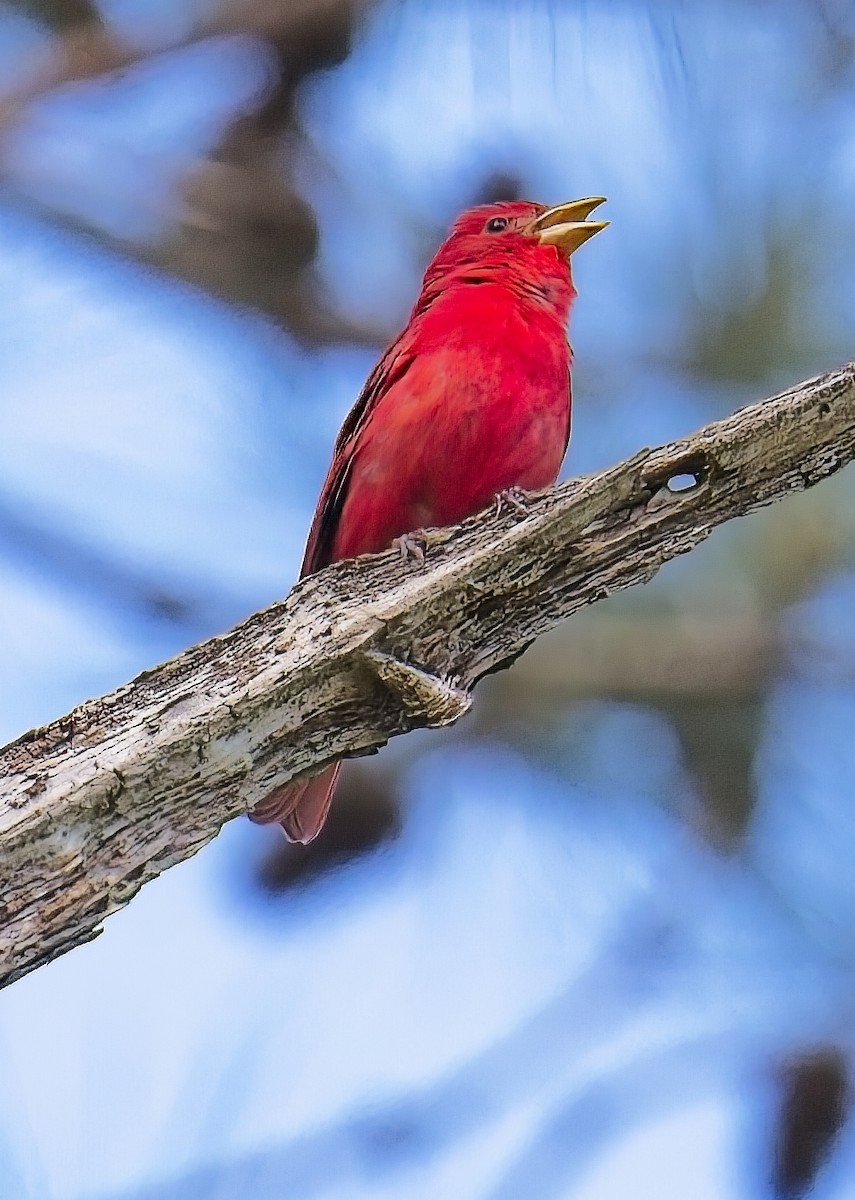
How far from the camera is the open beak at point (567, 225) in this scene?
4.30 feet

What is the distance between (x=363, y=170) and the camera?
1.55 meters

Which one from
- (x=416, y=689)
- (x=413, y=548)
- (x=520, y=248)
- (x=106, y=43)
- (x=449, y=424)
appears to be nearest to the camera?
(x=416, y=689)

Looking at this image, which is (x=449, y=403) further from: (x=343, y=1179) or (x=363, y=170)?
(x=343, y=1179)

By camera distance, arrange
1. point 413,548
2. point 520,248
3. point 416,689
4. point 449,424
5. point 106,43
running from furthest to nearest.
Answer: point 106,43
point 520,248
point 449,424
point 413,548
point 416,689

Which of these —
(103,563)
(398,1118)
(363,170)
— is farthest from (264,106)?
(398,1118)

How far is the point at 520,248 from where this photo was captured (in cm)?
131

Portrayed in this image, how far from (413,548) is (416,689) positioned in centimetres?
15

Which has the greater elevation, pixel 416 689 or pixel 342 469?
pixel 342 469

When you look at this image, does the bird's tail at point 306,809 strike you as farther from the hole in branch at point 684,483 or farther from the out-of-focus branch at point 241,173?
the out-of-focus branch at point 241,173

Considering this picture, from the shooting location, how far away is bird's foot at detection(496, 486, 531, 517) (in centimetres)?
102

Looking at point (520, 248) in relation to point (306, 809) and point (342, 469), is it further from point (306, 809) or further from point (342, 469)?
point (306, 809)

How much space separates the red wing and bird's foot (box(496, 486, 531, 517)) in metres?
0.18

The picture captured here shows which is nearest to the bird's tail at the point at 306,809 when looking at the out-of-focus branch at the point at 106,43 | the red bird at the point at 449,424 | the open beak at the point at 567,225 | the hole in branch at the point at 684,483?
the red bird at the point at 449,424

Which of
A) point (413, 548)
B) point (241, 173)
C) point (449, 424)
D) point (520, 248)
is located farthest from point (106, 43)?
point (413, 548)
